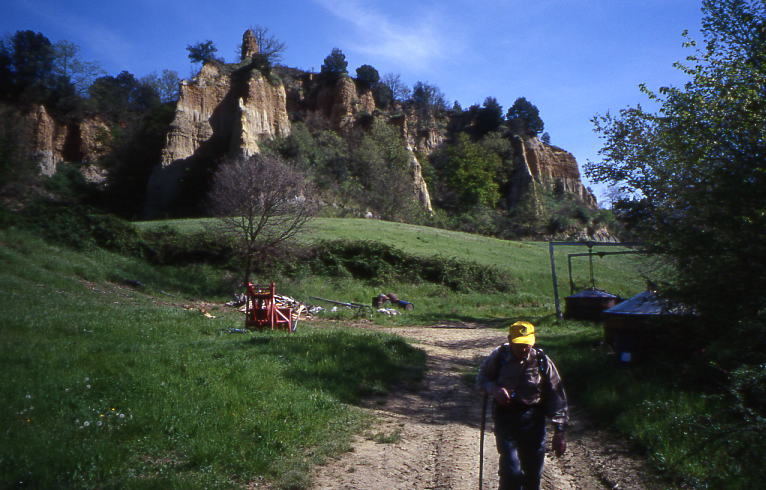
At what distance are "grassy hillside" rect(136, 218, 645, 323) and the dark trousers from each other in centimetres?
1542

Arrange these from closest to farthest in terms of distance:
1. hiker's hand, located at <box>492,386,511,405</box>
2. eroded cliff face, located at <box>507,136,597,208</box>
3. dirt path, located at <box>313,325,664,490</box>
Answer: hiker's hand, located at <box>492,386,511,405</box> → dirt path, located at <box>313,325,664,490</box> → eroded cliff face, located at <box>507,136,597,208</box>

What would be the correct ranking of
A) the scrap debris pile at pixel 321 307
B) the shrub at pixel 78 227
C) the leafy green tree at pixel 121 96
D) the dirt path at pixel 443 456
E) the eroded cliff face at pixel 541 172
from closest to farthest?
the dirt path at pixel 443 456 → the scrap debris pile at pixel 321 307 → the shrub at pixel 78 227 → the leafy green tree at pixel 121 96 → the eroded cliff face at pixel 541 172

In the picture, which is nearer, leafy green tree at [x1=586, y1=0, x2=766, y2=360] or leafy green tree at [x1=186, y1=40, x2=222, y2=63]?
leafy green tree at [x1=586, y1=0, x2=766, y2=360]

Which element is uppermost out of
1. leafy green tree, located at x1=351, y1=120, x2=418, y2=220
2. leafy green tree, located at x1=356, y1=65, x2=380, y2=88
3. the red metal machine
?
leafy green tree, located at x1=356, y1=65, x2=380, y2=88

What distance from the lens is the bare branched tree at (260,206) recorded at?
2466cm

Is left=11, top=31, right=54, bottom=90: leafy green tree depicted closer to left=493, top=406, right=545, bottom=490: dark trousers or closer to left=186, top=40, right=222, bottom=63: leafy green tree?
left=186, top=40, right=222, bottom=63: leafy green tree

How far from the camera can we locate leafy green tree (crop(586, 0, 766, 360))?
729cm

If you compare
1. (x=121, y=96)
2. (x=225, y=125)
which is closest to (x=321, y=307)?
(x=225, y=125)

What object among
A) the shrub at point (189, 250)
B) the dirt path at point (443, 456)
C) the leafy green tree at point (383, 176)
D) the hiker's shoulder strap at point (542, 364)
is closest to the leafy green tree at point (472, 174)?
the leafy green tree at point (383, 176)

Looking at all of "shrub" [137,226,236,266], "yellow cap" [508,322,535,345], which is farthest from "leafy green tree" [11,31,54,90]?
"yellow cap" [508,322,535,345]

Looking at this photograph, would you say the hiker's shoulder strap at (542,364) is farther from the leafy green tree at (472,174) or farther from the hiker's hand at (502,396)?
the leafy green tree at (472,174)

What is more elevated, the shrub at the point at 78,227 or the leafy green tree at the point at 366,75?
the leafy green tree at the point at 366,75

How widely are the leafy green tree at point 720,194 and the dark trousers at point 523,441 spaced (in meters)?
3.02

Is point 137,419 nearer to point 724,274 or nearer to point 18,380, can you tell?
point 18,380
